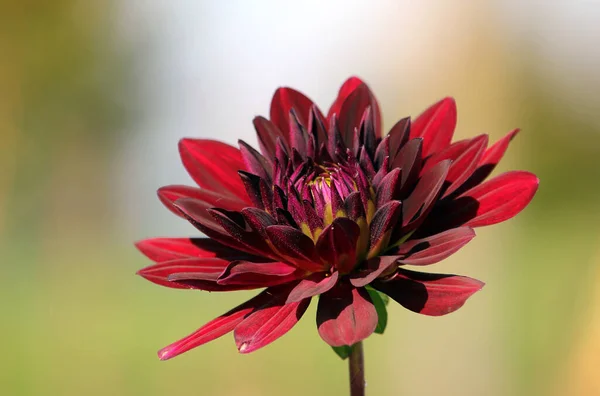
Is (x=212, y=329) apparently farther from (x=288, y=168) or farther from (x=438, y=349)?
(x=438, y=349)

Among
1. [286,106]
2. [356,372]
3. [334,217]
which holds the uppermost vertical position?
[286,106]

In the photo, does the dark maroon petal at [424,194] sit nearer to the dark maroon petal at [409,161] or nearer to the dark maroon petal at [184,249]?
the dark maroon petal at [409,161]

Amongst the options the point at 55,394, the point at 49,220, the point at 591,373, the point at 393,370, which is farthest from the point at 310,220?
the point at 49,220

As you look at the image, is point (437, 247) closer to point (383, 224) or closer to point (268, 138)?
point (383, 224)

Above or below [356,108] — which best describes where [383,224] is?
below

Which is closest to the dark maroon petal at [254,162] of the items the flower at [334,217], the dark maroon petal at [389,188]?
the flower at [334,217]

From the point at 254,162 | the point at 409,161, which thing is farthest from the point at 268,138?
the point at 409,161
